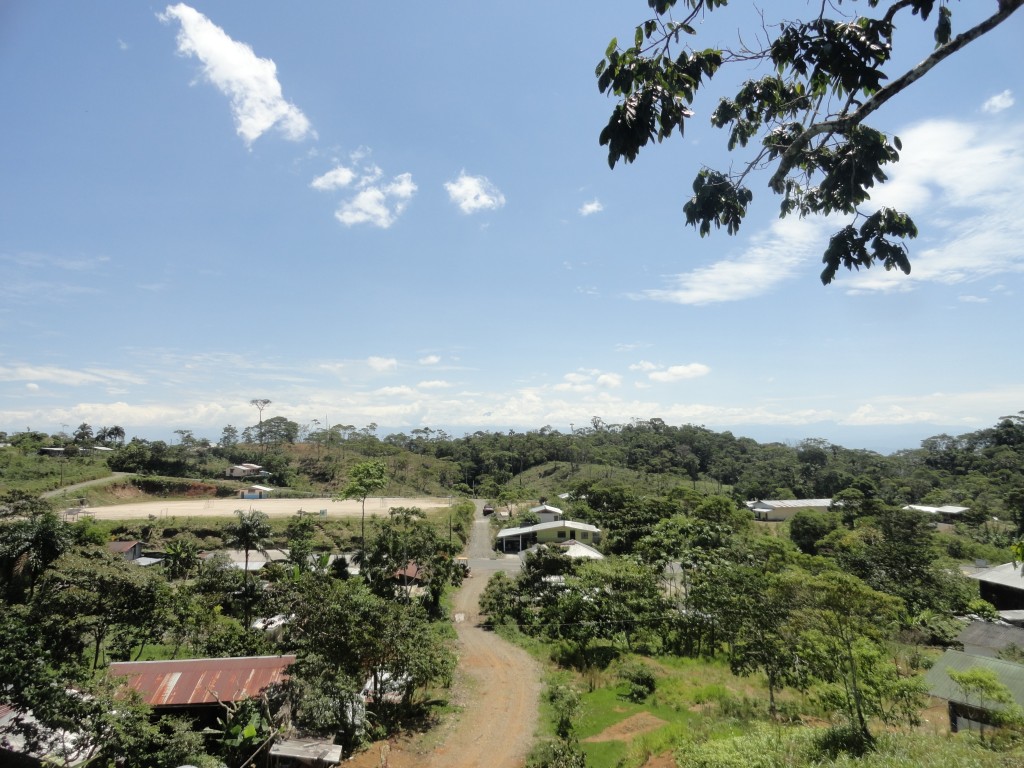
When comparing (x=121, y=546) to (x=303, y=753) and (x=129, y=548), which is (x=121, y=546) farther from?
(x=303, y=753)

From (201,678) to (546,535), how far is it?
27433 mm

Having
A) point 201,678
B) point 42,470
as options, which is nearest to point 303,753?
point 201,678

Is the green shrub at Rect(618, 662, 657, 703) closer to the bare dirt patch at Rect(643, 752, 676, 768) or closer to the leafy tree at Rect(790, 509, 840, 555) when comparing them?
the bare dirt patch at Rect(643, 752, 676, 768)

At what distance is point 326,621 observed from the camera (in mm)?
15250

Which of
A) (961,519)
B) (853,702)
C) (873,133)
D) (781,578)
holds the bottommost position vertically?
(961,519)

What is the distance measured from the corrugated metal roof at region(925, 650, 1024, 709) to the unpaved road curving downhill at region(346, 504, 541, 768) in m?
10.8

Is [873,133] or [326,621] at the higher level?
[873,133]

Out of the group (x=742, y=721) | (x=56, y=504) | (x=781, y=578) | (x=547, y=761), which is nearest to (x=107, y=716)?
(x=547, y=761)

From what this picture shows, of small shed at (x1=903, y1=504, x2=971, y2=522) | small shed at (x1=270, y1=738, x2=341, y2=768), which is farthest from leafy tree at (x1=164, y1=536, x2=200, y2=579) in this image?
small shed at (x1=903, y1=504, x2=971, y2=522)

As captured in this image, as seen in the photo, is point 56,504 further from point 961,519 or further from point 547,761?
point 961,519

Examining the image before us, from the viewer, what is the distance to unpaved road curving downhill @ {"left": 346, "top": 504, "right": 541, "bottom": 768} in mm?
13789

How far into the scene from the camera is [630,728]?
1455 centimetres

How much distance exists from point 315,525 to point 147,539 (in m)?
11.0

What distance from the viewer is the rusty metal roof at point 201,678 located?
46.0 ft
